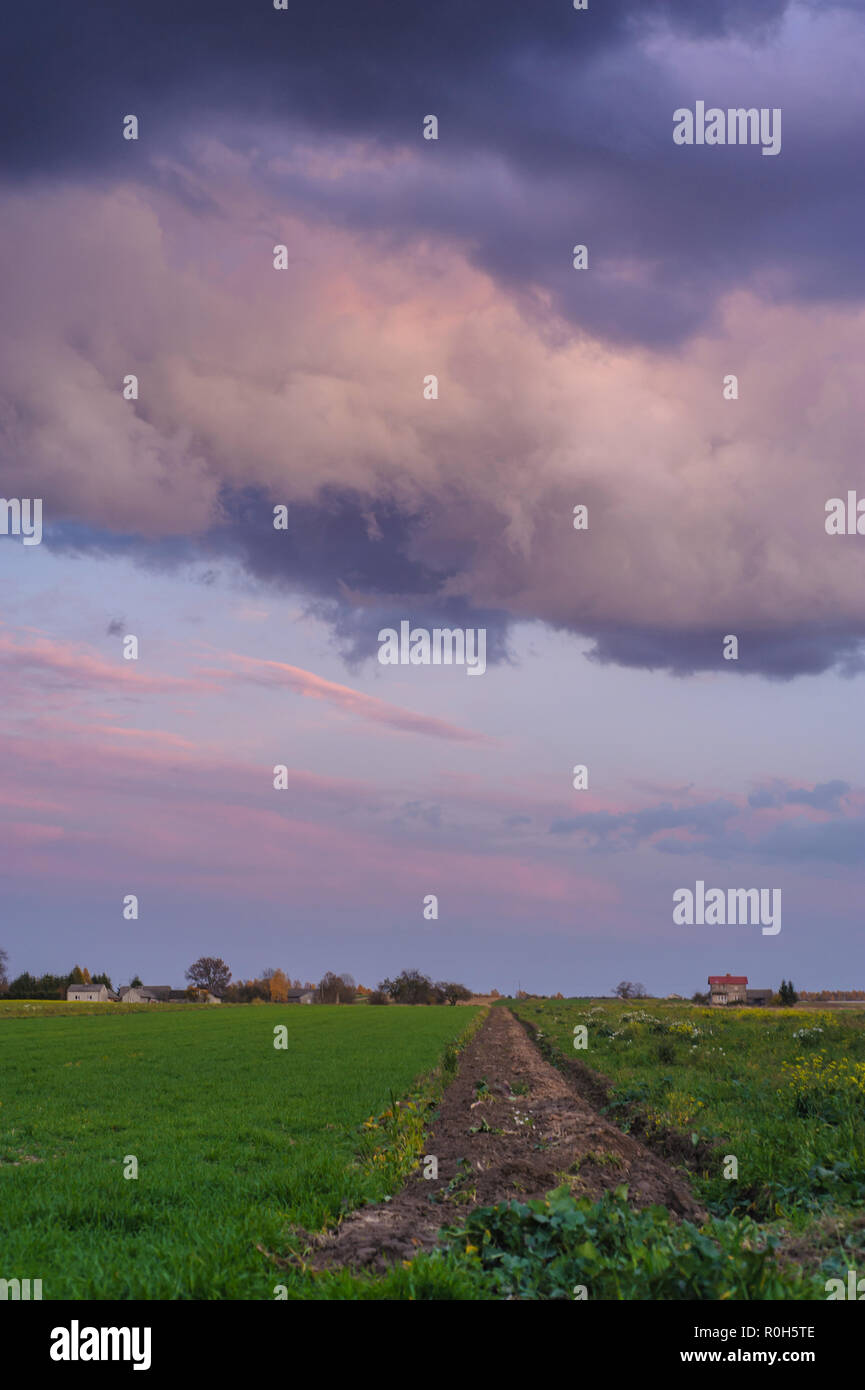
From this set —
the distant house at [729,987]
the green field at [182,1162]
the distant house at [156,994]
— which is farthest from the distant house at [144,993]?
the green field at [182,1162]

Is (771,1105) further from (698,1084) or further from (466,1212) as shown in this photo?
(466,1212)

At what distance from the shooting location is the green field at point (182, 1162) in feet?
24.6

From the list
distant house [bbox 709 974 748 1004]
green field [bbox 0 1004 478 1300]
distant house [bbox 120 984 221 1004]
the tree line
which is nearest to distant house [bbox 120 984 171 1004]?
distant house [bbox 120 984 221 1004]

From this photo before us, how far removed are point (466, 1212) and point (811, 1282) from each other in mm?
4257

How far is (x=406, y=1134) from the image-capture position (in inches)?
568

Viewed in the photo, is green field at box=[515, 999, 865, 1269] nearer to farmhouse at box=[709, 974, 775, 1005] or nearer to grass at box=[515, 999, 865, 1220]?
grass at box=[515, 999, 865, 1220]

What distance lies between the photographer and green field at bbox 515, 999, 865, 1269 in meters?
9.73

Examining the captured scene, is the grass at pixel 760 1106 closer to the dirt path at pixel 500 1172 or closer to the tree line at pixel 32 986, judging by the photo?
the dirt path at pixel 500 1172

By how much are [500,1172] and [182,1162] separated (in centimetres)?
520

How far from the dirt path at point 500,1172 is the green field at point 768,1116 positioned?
944mm

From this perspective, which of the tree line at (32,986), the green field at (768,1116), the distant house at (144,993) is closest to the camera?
the green field at (768,1116)

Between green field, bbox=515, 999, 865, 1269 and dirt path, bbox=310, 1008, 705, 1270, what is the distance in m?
0.94

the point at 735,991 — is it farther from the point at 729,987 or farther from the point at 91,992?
the point at 91,992
